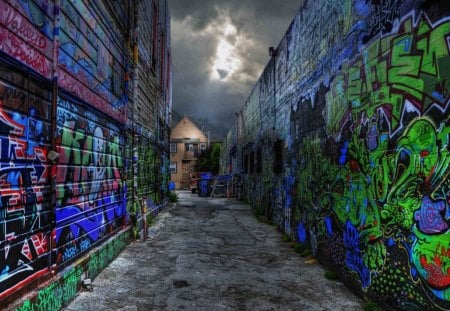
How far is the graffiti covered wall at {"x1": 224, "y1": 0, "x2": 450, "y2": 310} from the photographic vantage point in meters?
3.31

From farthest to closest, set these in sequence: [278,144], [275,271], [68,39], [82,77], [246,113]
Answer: [246,113], [278,144], [275,271], [82,77], [68,39]

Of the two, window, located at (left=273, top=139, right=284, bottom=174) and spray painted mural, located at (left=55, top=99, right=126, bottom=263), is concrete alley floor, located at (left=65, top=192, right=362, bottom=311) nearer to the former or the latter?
spray painted mural, located at (left=55, top=99, right=126, bottom=263)

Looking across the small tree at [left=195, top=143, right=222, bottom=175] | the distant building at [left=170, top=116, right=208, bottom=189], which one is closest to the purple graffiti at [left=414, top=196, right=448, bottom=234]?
the distant building at [left=170, top=116, right=208, bottom=189]

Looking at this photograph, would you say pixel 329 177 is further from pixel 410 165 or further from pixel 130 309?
pixel 130 309

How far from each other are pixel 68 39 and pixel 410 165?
4386 mm

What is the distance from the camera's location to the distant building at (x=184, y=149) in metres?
43.0

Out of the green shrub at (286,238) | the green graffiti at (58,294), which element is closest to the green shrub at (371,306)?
the green graffiti at (58,294)

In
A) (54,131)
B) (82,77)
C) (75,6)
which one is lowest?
(54,131)

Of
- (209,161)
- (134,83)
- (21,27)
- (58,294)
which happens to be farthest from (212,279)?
(209,161)

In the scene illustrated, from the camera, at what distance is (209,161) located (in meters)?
43.4

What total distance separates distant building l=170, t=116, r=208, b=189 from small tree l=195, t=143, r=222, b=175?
0.88m

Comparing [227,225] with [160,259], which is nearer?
[160,259]

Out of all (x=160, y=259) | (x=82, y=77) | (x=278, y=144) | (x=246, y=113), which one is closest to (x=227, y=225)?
(x=278, y=144)

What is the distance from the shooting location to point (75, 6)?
5.12 metres
